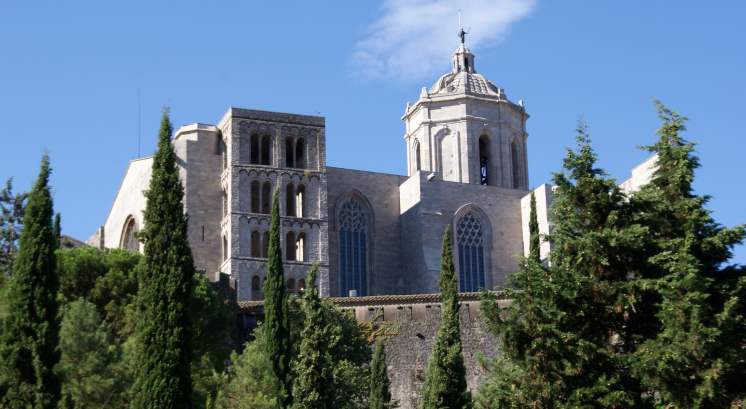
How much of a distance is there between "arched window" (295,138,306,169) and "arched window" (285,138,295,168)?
0.29 m

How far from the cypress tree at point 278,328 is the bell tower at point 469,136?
2813cm

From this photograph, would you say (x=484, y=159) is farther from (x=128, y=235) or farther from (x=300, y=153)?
(x=128, y=235)

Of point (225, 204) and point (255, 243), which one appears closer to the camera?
point (255, 243)

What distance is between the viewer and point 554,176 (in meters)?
21.7

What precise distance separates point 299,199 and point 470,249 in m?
8.40

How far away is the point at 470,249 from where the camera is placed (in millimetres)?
55625

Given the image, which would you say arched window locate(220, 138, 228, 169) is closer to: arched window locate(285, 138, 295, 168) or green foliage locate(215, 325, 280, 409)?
arched window locate(285, 138, 295, 168)

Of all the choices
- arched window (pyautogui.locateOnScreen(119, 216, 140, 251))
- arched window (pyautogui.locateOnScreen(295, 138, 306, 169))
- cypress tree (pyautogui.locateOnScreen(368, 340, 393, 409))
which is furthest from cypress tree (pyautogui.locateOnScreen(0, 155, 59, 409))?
arched window (pyautogui.locateOnScreen(119, 216, 140, 251))

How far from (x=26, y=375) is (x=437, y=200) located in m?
34.1

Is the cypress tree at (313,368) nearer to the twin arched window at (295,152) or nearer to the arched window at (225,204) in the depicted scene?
the arched window at (225,204)

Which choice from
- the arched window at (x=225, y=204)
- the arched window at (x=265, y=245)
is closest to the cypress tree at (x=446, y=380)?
the arched window at (x=265, y=245)

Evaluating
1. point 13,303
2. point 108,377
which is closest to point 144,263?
point 13,303

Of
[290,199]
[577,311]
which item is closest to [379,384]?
[577,311]

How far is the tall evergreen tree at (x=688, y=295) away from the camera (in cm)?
1950
